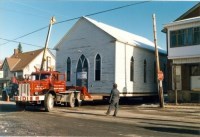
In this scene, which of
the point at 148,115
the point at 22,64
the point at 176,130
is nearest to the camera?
the point at 176,130

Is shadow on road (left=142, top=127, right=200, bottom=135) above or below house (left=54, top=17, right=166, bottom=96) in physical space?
below

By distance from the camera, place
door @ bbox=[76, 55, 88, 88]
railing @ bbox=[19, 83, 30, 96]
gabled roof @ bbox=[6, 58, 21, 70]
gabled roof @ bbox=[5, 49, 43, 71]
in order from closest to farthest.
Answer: railing @ bbox=[19, 83, 30, 96] < door @ bbox=[76, 55, 88, 88] < gabled roof @ bbox=[5, 49, 43, 71] < gabled roof @ bbox=[6, 58, 21, 70]

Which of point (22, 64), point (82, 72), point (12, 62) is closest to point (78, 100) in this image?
point (82, 72)

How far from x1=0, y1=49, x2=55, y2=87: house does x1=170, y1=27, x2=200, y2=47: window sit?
34.9 meters

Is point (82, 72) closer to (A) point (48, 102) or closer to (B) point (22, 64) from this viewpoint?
(A) point (48, 102)

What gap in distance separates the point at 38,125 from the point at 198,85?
19287 mm

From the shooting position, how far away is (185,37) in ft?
93.6

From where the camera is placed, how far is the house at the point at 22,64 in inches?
2400

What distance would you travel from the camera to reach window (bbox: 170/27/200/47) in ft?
90.8

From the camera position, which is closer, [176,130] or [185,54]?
[176,130]

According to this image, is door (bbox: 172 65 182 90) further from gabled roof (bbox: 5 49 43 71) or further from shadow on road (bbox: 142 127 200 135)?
gabled roof (bbox: 5 49 43 71)

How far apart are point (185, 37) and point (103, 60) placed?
7527 mm

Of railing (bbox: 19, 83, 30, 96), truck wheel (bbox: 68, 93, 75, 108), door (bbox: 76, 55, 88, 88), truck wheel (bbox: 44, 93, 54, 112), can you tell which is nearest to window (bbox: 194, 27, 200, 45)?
door (bbox: 76, 55, 88, 88)

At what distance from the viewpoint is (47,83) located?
22.8 meters
